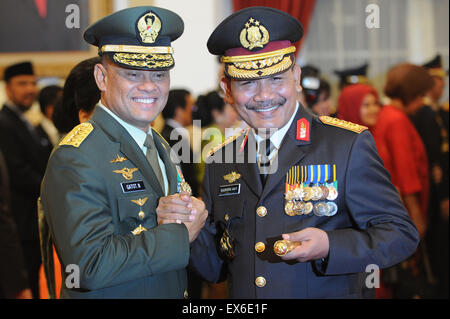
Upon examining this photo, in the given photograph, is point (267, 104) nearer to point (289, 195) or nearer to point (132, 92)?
point (289, 195)

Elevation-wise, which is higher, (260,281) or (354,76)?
(354,76)

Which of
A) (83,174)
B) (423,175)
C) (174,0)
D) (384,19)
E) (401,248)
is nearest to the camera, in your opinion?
(83,174)

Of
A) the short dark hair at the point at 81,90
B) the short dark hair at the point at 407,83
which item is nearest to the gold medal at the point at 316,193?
the short dark hair at the point at 81,90

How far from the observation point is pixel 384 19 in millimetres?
7137

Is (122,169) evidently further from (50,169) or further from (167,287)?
(167,287)

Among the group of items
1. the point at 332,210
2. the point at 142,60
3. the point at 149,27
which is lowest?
the point at 332,210

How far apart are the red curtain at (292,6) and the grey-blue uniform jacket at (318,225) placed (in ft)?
16.1

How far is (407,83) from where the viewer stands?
4.16 metres

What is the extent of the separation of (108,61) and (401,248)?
1.20 meters

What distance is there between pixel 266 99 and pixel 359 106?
8.38ft

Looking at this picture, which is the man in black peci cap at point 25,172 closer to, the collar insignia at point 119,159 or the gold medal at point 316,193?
the collar insignia at point 119,159

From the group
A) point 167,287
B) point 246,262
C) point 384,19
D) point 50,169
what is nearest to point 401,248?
point 246,262

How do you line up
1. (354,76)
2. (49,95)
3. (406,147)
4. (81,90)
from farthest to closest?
1. (354,76)
2. (49,95)
3. (406,147)
4. (81,90)

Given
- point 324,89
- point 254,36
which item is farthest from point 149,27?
point 324,89
